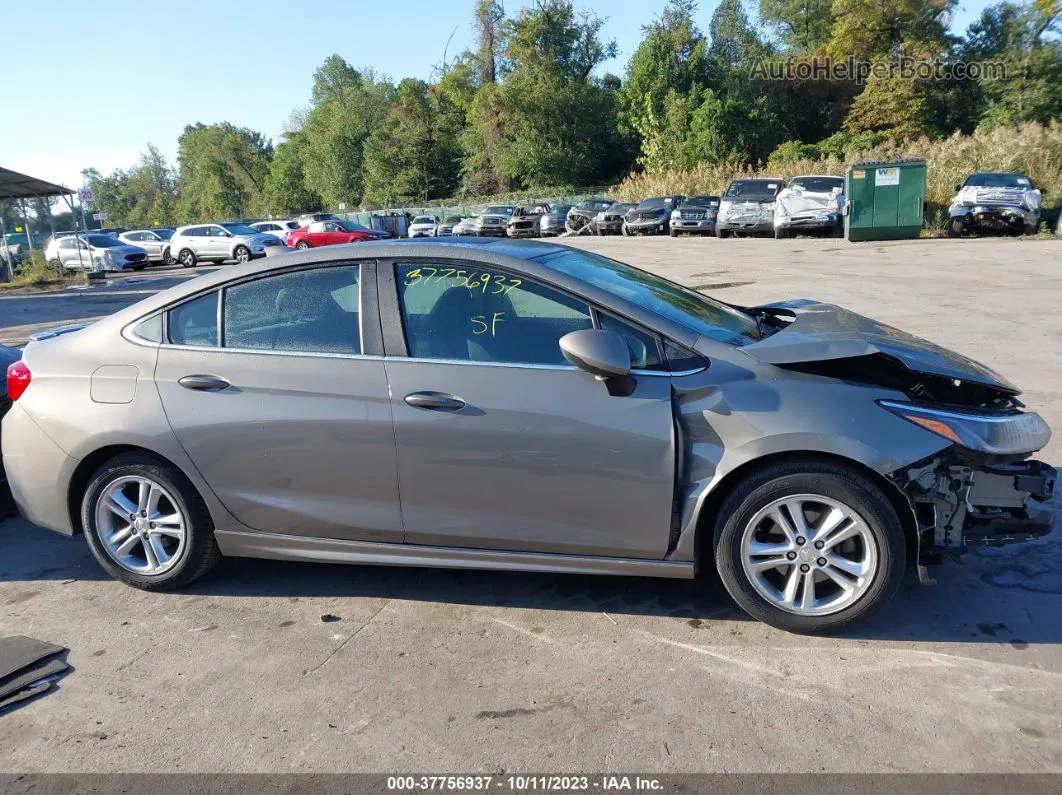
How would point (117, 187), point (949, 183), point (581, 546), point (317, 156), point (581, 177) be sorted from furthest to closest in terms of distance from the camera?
point (117, 187)
point (317, 156)
point (581, 177)
point (949, 183)
point (581, 546)

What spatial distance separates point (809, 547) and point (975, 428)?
2.62 ft

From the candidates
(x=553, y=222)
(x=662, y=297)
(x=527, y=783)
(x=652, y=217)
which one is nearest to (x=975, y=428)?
(x=662, y=297)

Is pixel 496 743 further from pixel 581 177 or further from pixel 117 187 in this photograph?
pixel 117 187

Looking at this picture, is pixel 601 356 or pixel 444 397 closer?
pixel 601 356

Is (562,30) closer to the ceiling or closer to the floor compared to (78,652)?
closer to the ceiling

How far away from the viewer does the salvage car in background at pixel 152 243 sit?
35062 mm

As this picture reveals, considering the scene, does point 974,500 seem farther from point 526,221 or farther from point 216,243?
point 526,221

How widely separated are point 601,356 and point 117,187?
164680 millimetres

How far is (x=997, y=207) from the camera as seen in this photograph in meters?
21.9

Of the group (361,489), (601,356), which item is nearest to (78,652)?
(361,489)

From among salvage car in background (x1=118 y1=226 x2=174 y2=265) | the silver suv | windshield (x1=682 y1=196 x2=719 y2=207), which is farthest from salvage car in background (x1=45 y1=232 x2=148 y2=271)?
windshield (x1=682 y1=196 x2=719 y2=207)

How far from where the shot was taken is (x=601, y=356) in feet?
10.8

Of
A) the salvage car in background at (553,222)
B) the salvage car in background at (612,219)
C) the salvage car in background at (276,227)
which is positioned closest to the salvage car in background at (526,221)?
the salvage car in background at (553,222)

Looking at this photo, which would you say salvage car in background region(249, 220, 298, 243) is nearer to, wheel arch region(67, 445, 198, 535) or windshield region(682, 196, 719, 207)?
windshield region(682, 196, 719, 207)
